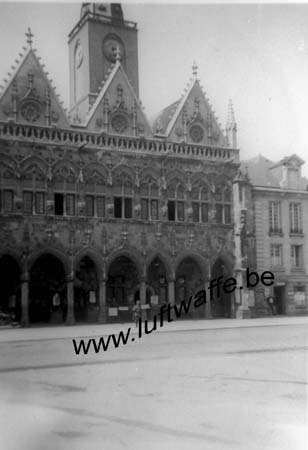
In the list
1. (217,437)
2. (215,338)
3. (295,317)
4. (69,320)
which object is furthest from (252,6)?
(69,320)

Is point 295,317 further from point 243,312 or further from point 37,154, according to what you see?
point 37,154

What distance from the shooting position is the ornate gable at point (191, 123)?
34000mm

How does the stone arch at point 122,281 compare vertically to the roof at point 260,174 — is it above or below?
below

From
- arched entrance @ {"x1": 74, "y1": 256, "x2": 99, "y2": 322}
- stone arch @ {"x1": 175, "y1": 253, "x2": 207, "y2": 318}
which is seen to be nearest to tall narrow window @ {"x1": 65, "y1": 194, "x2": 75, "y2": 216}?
arched entrance @ {"x1": 74, "y1": 256, "x2": 99, "y2": 322}

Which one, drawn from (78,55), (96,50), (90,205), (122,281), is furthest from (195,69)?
(78,55)

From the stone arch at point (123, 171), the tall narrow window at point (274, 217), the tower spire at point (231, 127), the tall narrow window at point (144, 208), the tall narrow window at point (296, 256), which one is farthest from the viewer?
the tall narrow window at point (144, 208)

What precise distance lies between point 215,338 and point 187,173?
14.0m

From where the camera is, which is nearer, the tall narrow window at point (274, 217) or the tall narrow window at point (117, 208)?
the tall narrow window at point (274, 217)

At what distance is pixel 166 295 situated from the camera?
32250 mm

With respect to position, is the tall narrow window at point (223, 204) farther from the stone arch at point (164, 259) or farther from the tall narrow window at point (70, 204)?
the tall narrow window at point (70, 204)

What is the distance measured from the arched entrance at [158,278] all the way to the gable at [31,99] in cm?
896

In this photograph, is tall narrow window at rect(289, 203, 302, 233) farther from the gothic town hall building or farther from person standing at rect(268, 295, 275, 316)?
person standing at rect(268, 295, 275, 316)

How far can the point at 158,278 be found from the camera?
3222cm

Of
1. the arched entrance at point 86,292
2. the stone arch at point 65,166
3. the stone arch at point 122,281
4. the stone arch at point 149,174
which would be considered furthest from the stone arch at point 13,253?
the stone arch at point 149,174
